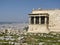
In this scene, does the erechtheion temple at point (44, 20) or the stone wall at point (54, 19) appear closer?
the erechtheion temple at point (44, 20)

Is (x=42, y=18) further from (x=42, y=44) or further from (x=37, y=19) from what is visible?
(x=42, y=44)

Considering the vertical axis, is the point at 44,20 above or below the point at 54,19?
below

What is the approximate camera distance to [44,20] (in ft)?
186

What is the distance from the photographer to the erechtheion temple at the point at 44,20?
55.0 m

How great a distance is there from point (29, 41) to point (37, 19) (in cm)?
2854

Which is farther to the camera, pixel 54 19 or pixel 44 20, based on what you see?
pixel 44 20

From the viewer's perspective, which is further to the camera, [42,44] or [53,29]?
[53,29]

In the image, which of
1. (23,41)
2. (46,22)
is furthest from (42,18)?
(23,41)

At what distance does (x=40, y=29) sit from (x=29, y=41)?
2630cm

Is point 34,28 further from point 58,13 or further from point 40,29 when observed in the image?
point 58,13

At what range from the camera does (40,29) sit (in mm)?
54906

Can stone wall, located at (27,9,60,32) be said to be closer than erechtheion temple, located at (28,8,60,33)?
No

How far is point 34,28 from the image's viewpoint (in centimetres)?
5559

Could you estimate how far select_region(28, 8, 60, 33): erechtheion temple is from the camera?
55.0 metres
